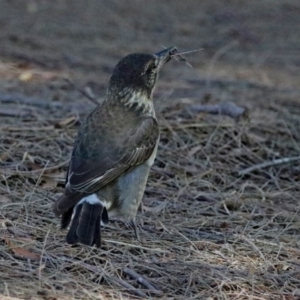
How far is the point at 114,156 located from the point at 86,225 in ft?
2.44

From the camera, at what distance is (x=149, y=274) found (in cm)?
546

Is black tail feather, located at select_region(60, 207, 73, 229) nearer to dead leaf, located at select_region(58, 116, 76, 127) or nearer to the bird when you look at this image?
the bird

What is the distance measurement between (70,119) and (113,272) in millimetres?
3504

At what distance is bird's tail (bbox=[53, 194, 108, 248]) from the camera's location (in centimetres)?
558

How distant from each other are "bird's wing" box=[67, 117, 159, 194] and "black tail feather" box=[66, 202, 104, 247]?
0.12m

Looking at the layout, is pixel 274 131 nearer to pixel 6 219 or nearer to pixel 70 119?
pixel 70 119

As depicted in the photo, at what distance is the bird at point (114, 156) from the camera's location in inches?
230

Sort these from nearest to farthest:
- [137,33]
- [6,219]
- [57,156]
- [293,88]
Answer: [6,219]
[57,156]
[293,88]
[137,33]

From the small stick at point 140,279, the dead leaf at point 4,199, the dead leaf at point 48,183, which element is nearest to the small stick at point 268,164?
the dead leaf at point 48,183

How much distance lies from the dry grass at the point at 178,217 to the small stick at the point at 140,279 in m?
0.03

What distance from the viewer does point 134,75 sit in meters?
6.86

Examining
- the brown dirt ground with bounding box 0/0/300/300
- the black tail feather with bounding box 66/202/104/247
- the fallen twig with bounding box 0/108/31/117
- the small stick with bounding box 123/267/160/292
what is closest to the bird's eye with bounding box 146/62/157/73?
the brown dirt ground with bounding box 0/0/300/300

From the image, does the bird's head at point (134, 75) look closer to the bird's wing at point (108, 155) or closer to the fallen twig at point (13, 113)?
the bird's wing at point (108, 155)

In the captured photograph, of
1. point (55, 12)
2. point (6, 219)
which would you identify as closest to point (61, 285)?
point (6, 219)
